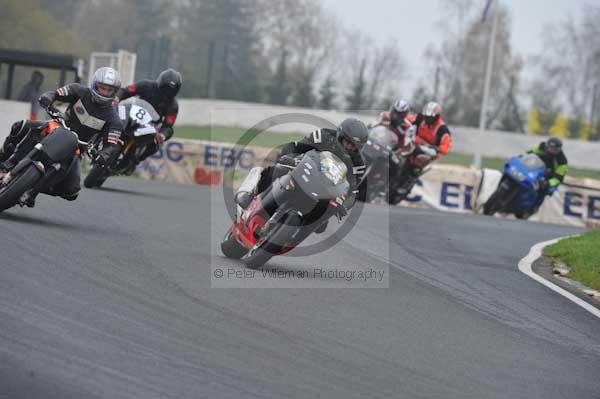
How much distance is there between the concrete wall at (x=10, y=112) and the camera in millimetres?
22938

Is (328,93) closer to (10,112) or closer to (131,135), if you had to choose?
(10,112)

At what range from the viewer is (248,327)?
6.82m

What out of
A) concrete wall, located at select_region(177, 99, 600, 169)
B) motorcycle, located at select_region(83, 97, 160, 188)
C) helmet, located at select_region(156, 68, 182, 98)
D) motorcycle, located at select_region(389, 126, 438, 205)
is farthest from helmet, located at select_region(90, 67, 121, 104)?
concrete wall, located at select_region(177, 99, 600, 169)

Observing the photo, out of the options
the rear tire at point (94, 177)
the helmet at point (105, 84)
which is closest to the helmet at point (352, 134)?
the helmet at point (105, 84)

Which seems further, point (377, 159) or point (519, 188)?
point (519, 188)

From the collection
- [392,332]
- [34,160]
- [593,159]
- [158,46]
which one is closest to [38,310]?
[392,332]

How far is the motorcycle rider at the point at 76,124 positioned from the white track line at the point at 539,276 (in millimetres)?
4652

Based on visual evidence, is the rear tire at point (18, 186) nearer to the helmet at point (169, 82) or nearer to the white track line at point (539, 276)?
the white track line at point (539, 276)

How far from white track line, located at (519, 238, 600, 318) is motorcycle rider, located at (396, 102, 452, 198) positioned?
415cm

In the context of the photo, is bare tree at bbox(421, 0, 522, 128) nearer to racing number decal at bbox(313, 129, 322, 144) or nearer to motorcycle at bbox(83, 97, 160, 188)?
motorcycle at bbox(83, 97, 160, 188)

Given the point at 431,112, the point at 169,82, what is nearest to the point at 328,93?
the point at 431,112

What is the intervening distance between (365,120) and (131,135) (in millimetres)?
19626

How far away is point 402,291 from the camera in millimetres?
9484

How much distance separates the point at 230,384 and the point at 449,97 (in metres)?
36.2
